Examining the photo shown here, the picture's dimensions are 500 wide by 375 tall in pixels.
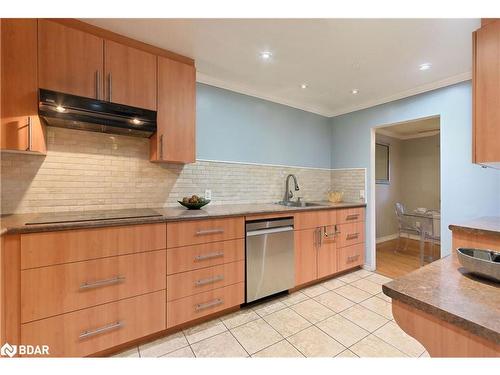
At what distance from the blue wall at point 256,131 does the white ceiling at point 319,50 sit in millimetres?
181

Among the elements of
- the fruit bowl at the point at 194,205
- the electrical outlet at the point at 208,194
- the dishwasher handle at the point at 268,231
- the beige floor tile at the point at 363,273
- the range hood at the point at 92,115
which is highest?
the range hood at the point at 92,115

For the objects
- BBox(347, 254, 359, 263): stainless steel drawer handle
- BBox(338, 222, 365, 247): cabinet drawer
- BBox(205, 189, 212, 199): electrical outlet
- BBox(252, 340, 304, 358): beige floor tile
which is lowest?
BBox(252, 340, 304, 358): beige floor tile

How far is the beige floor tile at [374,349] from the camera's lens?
1.52 meters

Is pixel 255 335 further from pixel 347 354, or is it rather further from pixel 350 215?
pixel 350 215

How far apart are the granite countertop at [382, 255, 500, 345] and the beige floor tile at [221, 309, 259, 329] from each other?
58.3 inches

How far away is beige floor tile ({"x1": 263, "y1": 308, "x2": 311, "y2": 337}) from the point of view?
1779 millimetres

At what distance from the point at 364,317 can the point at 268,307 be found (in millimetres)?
854

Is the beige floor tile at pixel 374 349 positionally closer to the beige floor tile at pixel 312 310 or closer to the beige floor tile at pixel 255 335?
the beige floor tile at pixel 312 310

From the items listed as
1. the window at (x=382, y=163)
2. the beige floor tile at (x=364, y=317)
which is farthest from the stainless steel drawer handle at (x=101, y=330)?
the window at (x=382, y=163)

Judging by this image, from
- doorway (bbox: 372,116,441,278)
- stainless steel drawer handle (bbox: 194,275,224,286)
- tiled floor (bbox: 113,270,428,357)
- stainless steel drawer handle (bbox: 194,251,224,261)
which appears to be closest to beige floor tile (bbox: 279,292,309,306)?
tiled floor (bbox: 113,270,428,357)

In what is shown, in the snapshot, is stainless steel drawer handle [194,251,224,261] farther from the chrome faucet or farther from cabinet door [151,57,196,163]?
the chrome faucet

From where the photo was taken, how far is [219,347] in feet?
5.18
